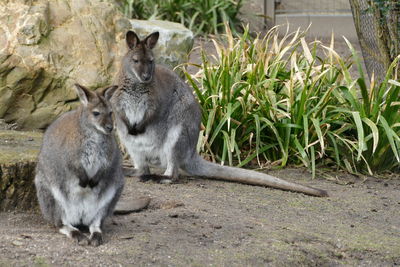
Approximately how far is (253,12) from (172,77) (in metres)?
7.50

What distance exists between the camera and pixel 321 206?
6.55 m

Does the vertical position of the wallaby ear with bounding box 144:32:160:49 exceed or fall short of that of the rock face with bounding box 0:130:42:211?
it exceeds it

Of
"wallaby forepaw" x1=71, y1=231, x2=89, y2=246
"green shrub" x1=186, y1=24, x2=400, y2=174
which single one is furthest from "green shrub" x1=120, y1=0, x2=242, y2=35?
"wallaby forepaw" x1=71, y1=231, x2=89, y2=246

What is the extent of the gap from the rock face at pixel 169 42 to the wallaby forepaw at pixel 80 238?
14.9 ft

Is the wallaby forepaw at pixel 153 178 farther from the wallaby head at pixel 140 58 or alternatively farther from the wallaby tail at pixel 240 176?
the wallaby head at pixel 140 58

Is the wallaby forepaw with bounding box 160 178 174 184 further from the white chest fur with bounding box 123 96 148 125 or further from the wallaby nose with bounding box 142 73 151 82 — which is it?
the wallaby nose with bounding box 142 73 151 82

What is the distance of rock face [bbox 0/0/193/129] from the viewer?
7828mm

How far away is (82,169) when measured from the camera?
4.76m

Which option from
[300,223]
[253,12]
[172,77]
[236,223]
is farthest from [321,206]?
[253,12]

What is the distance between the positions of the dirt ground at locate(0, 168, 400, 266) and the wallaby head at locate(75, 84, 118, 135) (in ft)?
2.31

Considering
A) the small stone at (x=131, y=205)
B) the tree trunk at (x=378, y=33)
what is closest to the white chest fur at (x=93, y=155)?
the small stone at (x=131, y=205)

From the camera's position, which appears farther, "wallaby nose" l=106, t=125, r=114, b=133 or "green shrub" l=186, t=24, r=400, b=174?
"green shrub" l=186, t=24, r=400, b=174

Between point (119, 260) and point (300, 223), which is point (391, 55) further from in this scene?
point (119, 260)

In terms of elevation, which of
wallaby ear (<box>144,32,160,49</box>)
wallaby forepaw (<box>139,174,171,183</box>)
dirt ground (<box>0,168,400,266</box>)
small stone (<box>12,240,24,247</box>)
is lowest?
wallaby forepaw (<box>139,174,171,183</box>)
